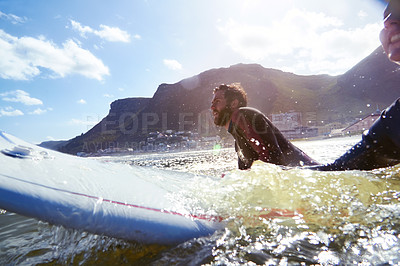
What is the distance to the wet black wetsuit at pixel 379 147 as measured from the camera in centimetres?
191

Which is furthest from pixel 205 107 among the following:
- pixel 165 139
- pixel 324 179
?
pixel 324 179

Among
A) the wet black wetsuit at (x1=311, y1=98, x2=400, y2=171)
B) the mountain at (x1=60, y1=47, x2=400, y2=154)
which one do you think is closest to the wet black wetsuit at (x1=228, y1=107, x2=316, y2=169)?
the wet black wetsuit at (x1=311, y1=98, x2=400, y2=171)

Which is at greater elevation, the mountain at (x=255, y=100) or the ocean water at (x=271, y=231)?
the mountain at (x=255, y=100)

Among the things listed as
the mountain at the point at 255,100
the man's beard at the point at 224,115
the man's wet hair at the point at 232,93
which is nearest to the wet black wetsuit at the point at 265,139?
the man's beard at the point at 224,115

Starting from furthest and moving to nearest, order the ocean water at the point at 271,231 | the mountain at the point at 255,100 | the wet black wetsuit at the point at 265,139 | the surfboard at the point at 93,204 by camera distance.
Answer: the mountain at the point at 255,100 < the wet black wetsuit at the point at 265,139 < the surfboard at the point at 93,204 < the ocean water at the point at 271,231

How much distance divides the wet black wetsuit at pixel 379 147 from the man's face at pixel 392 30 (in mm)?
422

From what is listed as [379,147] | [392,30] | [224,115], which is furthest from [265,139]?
[392,30]

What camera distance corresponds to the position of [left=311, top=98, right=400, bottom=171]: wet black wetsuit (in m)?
1.91

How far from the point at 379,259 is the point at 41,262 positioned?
242cm

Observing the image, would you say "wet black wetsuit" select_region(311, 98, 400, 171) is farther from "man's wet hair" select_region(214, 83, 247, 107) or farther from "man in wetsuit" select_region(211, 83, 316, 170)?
"man's wet hair" select_region(214, 83, 247, 107)

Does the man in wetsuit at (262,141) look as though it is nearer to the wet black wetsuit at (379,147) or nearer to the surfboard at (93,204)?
the wet black wetsuit at (379,147)

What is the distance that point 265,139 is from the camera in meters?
3.41

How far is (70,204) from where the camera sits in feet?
5.76

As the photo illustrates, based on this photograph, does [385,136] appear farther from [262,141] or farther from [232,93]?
[232,93]
